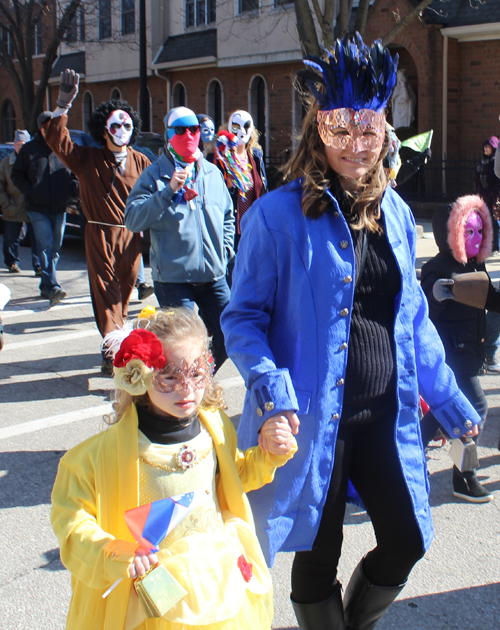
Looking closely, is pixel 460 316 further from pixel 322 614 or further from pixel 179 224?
pixel 322 614

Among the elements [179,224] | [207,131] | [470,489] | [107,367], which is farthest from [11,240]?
[470,489]

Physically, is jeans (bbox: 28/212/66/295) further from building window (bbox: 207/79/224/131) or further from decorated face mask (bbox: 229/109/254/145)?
building window (bbox: 207/79/224/131)

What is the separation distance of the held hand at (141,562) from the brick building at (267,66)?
9101 millimetres

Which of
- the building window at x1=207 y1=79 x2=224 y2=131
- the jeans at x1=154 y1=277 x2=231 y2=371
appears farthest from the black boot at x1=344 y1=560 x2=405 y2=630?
the building window at x1=207 y1=79 x2=224 y2=131

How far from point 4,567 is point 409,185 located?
1634 cm

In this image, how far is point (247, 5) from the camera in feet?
75.0

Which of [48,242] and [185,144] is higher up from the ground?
[185,144]

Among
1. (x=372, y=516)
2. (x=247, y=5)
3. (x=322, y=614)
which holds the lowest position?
(x=322, y=614)

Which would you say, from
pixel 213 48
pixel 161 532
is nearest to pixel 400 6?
pixel 213 48

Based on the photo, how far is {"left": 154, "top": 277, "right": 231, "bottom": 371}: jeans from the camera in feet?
16.6

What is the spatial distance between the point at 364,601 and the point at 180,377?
100 centimetres

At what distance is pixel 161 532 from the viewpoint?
6.32 ft

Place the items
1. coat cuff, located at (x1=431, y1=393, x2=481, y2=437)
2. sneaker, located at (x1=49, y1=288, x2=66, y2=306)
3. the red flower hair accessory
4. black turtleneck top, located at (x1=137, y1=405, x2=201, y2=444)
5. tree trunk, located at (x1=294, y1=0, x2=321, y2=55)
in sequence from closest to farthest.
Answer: the red flower hair accessory, black turtleneck top, located at (x1=137, y1=405, x2=201, y2=444), coat cuff, located at (x1=431, y1=393, x2=481, y2=437), sneaker, located at (x1=49, y1=288, x2=66, y2=306), tree trunk, located at (x1=294, y1=0, x2=321, y2=55)

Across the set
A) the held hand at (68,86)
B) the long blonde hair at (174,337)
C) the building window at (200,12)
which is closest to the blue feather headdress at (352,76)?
the long blonde hair at (174,337)
